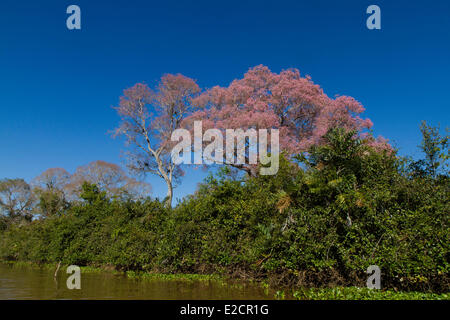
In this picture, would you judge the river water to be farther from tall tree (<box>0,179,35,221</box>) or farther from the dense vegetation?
tall tree (<box>0,179,35,221</box>)

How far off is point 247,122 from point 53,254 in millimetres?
13632

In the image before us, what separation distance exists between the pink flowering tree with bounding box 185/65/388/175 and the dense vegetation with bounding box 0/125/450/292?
5.55m

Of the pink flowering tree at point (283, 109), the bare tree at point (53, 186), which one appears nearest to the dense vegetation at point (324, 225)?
the pink flowering tree at point (283, 109)

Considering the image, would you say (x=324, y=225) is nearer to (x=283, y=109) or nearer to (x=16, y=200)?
(x=283, y=109)

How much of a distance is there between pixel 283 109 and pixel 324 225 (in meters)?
11.3

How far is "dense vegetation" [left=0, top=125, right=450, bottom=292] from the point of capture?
7602 mm

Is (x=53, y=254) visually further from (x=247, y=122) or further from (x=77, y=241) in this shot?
(x=247, y=122)

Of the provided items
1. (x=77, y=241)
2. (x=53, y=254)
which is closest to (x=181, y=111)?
(x=77, y=241)

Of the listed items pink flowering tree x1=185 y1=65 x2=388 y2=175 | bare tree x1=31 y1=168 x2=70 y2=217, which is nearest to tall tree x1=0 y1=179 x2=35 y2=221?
bare tree x1=31 y1=168 x2=70 y2=217

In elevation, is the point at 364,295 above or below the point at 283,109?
below

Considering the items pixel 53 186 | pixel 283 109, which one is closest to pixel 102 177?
pixel 53 186

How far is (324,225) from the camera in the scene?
8.41 metres

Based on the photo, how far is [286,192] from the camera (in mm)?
9180

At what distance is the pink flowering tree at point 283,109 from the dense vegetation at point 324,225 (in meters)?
5.55
